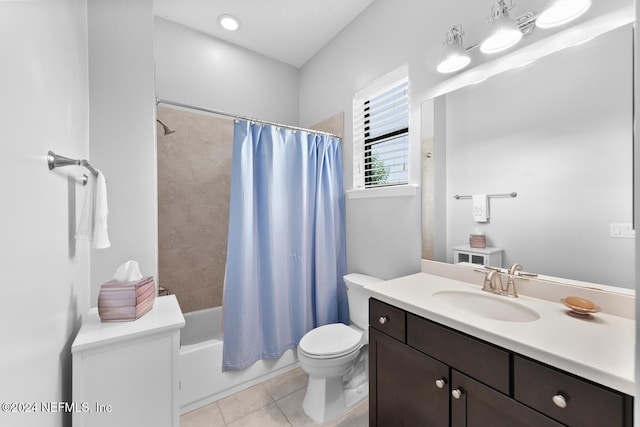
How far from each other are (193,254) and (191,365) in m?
1.00

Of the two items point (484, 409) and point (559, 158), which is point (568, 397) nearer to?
point (484, 409)

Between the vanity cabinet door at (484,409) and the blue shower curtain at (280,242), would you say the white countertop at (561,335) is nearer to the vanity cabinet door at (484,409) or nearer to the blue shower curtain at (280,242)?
the vanity cabinet door at (484,409)

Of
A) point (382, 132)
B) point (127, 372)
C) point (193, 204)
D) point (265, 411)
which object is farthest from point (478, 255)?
point (193, 204)

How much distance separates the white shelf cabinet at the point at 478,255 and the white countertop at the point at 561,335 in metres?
0.20

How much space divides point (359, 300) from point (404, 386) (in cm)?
77

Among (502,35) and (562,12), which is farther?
(502,35)

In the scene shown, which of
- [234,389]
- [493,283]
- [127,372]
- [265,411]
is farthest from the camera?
[234,389]

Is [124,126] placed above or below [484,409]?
above

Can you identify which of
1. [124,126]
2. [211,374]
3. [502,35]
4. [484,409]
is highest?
[502,35]

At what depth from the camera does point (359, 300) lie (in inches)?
74.3

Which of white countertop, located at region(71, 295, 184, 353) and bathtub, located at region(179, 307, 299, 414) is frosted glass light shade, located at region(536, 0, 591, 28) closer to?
→ white countertop, located at region(71, 295, 184, 353)

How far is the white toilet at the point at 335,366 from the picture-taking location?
1.54 metres

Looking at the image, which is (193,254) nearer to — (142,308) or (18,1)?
(142,308)

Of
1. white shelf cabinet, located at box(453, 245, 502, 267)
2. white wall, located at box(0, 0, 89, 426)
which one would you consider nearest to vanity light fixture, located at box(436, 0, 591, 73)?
white shelf cabinet, located at box(453, 245, 502, 267)
